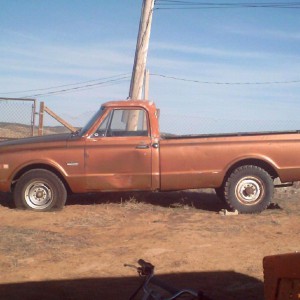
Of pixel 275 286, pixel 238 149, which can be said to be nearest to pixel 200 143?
pixel 238 149

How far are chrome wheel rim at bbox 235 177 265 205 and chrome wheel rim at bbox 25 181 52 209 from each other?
3.20 meters

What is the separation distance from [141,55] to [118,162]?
4.50m

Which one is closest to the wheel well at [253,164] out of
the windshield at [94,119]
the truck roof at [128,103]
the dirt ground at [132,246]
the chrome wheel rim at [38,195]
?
the dirt ground at [132,246]

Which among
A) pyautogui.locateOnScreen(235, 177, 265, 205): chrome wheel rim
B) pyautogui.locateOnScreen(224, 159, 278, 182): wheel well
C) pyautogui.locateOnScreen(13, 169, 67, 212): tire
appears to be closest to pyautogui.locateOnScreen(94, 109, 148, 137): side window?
pyautogui.locateOnScreen(13, 169, 67, 212): tire

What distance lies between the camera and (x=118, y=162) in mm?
7152

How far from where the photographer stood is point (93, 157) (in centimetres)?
716

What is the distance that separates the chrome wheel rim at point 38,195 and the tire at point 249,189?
3.01 m

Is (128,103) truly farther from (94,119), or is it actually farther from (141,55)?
(141,55)

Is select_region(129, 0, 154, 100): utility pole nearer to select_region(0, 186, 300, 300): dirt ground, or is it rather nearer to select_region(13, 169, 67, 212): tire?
select_region(0, 186, 300, 300): dirt ground

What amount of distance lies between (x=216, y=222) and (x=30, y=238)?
9.22 feet

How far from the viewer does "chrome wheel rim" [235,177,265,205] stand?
7.34 m

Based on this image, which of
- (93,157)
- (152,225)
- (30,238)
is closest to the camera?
(30,238)

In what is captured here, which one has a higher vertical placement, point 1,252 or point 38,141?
point 38,141

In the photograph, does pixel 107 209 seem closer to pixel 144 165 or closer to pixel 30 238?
pixel 144 165
